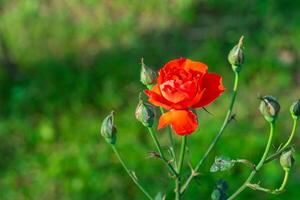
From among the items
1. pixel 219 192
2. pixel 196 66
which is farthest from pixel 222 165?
pixel 196 66

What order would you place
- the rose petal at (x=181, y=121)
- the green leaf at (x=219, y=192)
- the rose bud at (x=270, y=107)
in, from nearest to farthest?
the rose petal at (x=181, y=121), the rose bud at (x=270, y=107), the green leaf at (x=219, y=192)

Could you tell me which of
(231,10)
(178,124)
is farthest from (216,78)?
(231,10)

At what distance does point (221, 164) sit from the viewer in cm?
167

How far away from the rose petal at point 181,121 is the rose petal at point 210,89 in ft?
0.09

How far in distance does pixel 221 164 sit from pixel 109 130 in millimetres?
260

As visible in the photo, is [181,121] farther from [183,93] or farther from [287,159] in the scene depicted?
[287,159]

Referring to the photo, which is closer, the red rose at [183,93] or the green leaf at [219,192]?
the red rose at [183,93]

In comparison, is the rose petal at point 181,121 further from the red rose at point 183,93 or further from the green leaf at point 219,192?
the green leaf at point 219,192

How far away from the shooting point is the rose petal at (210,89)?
61.5 inches

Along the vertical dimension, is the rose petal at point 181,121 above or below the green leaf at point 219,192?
above

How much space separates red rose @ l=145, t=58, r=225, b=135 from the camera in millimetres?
1546

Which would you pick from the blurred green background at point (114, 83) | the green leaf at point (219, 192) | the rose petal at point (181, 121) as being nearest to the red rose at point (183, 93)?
the rose petal at point (181, 121)

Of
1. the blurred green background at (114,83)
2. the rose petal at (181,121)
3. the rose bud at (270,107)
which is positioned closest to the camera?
the rose petal at (181,121)

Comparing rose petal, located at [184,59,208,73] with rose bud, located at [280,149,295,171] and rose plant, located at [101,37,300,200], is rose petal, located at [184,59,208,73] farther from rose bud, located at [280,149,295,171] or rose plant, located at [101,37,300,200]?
rose bud, located at [280,149,295,171]
